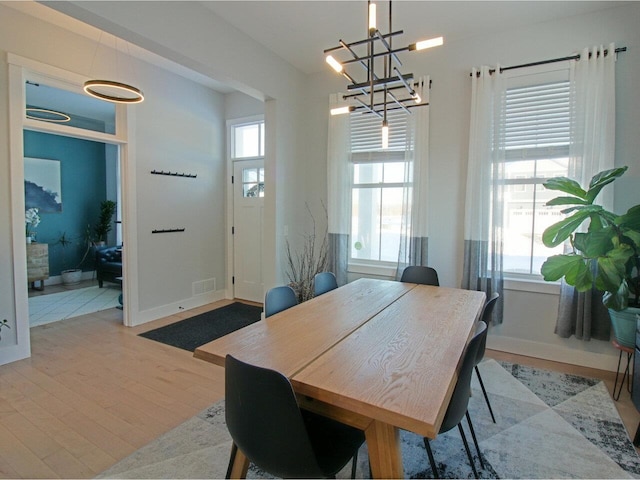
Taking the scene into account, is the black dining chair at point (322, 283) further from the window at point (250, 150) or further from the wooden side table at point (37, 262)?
the wooden side table at point (37, 262)

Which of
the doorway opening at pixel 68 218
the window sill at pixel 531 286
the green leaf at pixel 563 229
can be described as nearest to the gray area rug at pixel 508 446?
the window sill at pixel 531 286

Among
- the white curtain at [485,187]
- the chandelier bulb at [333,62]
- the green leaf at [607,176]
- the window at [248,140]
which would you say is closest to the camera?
the chandelier bulb at [333,62]

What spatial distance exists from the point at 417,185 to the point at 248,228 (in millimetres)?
2618

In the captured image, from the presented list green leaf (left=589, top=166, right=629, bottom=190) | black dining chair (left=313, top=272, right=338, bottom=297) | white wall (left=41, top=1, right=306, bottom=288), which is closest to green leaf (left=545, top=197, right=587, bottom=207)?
green leaf (left=589, top=166, right=629, bottom=190)

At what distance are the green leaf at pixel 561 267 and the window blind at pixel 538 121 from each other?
1.09 meters

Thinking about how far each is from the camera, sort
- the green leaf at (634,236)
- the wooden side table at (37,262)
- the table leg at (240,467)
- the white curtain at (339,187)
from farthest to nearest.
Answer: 1. the wooden side table at (37,262)
2. the white curtain at (339,187)
3. the green leaf at (634,236)
4. the table leg at (240,467)

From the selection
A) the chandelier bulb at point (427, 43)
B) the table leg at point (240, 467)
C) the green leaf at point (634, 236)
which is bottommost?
the table leg at point (240, 467)

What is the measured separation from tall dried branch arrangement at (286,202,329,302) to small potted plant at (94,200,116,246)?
443 centimetres

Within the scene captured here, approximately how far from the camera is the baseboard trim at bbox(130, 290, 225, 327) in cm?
410

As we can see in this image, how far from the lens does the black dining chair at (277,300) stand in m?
2.11

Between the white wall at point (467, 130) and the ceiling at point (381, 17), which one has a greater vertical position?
the ceiling at point (381, 17)

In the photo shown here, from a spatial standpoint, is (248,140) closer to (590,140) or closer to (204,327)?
(204,327)

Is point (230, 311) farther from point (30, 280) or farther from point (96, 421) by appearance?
point (30, 280)

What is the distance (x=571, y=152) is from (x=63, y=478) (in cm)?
425
